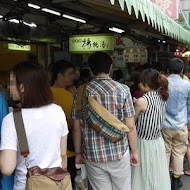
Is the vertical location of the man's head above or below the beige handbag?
above

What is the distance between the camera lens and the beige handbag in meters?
2.26

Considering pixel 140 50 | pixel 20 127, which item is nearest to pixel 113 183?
pixel 20 127

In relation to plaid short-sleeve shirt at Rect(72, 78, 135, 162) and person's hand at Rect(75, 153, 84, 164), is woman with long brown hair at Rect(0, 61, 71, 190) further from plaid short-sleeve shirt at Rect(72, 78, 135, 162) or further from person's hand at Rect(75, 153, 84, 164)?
person's hand at Rect(75, 153, 84, 164)

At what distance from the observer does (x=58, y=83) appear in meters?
3.93

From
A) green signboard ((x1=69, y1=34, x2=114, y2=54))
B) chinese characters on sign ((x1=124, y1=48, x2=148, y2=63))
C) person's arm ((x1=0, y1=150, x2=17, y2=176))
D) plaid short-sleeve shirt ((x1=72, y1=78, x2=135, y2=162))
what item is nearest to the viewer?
person's arm ((x1=0, y1=150, x2=17, y2=176))

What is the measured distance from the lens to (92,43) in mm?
7305

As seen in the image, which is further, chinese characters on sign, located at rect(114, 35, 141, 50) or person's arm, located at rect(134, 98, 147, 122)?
chinese characters on sign, located at rect(114, 35, 141, 50)

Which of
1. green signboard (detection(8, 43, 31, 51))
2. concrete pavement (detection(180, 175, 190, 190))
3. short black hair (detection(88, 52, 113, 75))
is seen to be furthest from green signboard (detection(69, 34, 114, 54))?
short black hair (detection(88, 52, 113, 75))

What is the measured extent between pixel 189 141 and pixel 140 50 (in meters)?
5.47

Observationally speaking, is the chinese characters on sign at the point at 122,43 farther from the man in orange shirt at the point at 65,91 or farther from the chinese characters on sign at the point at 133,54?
the man in orange shirt at the point at 65,91

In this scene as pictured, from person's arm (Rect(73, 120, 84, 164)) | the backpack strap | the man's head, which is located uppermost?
the man's head

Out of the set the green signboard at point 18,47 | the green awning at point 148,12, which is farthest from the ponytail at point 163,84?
A: the green signboard at point 18,47

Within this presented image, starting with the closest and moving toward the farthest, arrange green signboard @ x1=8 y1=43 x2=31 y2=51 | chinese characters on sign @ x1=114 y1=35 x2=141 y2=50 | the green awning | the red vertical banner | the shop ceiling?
the green awning, the shop ceiling, green signboard @ x1=8 y1=43 x2=31 y2=51, the red vertical banner, chinese characters on sign @ x1=114 y1=35 x2=141 y2=50

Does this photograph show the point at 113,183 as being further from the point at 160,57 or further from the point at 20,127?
the point at 160,57
